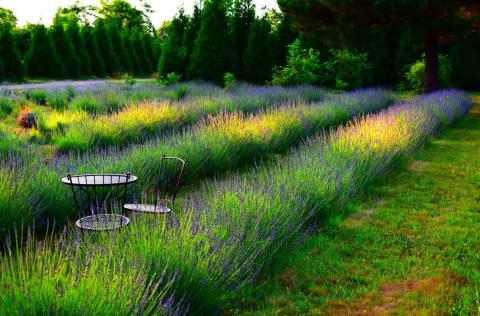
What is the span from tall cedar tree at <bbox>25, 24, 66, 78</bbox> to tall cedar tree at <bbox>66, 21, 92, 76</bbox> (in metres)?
2.52

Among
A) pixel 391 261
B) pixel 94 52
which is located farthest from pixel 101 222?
pixel 94 52

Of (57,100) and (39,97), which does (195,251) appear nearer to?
(57,100)

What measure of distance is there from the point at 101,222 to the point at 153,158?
236 centimetres

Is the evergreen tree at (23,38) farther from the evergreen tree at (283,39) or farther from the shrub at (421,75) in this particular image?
the shrub at (421,75)

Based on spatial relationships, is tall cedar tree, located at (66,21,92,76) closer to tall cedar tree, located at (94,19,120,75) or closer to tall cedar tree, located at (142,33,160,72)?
tall cedar tree, located at (94,19,120,75)

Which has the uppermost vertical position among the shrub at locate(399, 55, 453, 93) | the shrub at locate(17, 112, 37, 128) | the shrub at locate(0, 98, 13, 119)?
the shrub at locate(399, 55, 453, 93)

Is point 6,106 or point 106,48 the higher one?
point 106,48

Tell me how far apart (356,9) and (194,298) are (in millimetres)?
14356

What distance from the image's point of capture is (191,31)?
2161cm

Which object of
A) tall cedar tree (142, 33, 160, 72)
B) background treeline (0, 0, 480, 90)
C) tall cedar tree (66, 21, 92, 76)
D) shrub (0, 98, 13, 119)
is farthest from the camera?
tall cedar tree (142, 33, 160, 72)

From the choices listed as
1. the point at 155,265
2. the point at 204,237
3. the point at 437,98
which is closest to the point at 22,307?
the point at 155,265

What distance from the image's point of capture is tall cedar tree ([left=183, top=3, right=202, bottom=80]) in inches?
832

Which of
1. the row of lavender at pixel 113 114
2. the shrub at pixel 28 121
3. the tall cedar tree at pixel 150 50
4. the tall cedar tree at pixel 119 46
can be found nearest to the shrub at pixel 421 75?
the row of lavender at pixel 113 114

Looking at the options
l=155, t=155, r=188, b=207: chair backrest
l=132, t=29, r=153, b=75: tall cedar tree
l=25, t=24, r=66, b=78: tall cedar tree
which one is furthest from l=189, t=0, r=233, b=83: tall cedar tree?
l=132, t=29, r=153, b=75: tall cedar tree
